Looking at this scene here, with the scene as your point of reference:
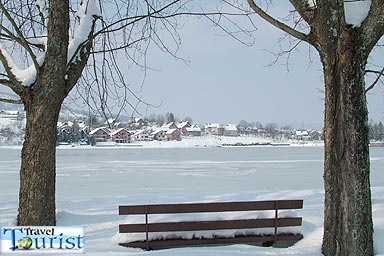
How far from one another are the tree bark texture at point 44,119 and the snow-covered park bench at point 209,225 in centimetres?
116

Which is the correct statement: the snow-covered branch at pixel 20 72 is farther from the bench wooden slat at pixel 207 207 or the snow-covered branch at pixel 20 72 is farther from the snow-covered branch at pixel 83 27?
the bench wooden slat at pixel 207 207

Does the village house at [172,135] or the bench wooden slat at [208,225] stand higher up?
the village house at [172,135]

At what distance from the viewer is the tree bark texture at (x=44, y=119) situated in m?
5.27

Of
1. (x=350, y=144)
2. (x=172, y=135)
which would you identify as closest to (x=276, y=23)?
(x=350, y=144)

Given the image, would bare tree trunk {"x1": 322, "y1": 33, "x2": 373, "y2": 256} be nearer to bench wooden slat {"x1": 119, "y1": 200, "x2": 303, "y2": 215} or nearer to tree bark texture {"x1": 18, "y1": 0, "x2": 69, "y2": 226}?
bench wooden slat {"x1": 119, "y1": 200, "x2": 303, "y2": 215}

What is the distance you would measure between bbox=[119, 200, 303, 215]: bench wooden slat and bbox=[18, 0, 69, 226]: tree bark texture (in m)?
1.16

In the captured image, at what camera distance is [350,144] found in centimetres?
462

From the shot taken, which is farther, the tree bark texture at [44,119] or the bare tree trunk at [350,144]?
the tree bark texture at [44,119]

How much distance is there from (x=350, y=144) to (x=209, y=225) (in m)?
2.57

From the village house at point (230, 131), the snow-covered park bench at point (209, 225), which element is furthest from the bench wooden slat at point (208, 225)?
the village house at point (230, 131)

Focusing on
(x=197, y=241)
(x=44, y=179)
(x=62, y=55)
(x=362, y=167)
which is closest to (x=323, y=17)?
(x=362, y=167)

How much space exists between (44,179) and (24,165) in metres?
0.31

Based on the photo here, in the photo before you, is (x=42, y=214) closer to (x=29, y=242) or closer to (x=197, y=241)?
(x=197, y=241)

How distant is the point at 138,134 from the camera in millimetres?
116188
